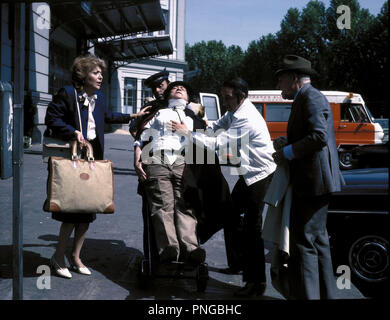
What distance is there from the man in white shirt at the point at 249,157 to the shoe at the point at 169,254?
1.92ft

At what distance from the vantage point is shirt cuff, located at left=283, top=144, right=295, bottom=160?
303cm

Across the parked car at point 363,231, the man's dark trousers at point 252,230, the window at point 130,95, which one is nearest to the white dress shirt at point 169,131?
the man's dark trousers at point 252,230

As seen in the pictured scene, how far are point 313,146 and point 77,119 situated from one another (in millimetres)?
2080

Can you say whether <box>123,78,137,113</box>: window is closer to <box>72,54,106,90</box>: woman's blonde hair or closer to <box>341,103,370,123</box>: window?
<box>341,103,370,123</box>: window

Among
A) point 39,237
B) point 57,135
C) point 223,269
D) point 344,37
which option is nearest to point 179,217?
point 223,269

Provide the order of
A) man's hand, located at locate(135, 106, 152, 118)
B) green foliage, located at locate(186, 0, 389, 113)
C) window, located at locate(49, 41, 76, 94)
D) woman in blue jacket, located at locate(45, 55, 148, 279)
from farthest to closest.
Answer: green foliage, located at locate(186, 0, 389, 113) < window, located at locate(49, 41, 76, 94) < man's hand, located at locate(135, 106, 152, 118) < woman in blue jacket, located at locate(45, 55, 148, 279)

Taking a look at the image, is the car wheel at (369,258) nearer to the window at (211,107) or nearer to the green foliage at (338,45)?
the window at (211,107)

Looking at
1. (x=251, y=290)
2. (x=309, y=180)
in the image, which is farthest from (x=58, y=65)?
(x=309, y=180)

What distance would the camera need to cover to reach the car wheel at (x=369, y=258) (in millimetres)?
3789

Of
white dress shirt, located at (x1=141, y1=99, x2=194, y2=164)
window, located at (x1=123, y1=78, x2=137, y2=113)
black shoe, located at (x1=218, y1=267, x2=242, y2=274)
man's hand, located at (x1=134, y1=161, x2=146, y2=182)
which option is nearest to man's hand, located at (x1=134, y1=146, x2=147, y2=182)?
man's hand, located at (x1=134, y1=161, x2=146, y2=182)

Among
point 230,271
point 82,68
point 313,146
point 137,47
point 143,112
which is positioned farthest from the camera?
point 137,47

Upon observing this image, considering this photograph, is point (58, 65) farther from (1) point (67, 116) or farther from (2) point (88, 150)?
(2) point (88, 150)

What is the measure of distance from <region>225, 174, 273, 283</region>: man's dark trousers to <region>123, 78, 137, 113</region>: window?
30.5m

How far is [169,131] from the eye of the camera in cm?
388
